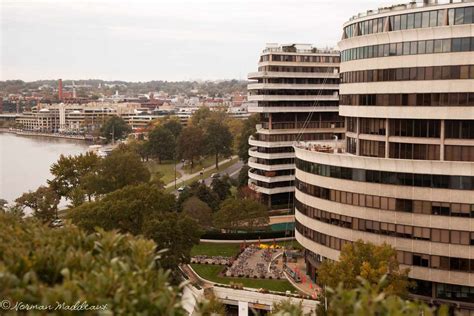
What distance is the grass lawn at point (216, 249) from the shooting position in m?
69.1

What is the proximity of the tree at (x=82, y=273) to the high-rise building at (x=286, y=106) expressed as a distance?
229 ft

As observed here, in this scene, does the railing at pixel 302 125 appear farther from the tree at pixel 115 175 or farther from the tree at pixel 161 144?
the tree at pixel 161 144

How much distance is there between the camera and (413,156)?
49.8 metres

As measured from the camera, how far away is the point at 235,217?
7406 centimetres

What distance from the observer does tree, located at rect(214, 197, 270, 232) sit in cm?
7425

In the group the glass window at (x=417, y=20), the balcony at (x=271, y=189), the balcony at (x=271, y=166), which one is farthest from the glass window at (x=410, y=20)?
the balcony at (x=271, y=189)

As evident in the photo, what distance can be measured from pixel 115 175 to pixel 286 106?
28.5 metres

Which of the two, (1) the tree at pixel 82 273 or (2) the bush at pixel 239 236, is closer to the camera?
(1) the tree at pixel 82 273

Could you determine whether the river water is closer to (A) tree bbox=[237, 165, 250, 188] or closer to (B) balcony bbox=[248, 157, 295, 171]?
(A) tree bbox=[237, 165, 250, 188]

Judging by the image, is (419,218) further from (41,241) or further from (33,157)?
(33,157)

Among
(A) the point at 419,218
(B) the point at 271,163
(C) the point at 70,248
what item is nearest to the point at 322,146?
(A) the point at 419,218

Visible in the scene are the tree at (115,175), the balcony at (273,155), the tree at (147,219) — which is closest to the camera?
the tree at (147,219)

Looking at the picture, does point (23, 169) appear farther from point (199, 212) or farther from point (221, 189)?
point (199, 212)

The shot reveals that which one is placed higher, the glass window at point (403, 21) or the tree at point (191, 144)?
the glass window at point (403, 21)
